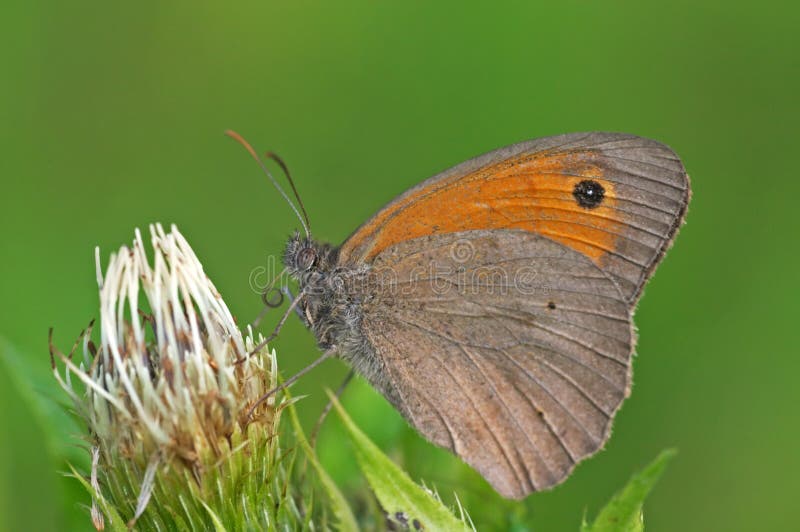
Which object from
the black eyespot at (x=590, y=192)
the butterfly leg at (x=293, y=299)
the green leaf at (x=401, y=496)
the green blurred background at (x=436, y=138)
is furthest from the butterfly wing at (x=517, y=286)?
the green blurred background at (x=436, y=138)

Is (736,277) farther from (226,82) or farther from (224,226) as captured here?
(226,82)

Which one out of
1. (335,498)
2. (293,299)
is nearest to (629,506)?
(335,498)

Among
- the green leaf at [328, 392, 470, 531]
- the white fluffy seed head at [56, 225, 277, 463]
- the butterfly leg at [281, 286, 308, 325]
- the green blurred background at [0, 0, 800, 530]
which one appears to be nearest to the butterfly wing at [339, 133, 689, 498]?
the butterfly leg at [281, 286, 308, 325]

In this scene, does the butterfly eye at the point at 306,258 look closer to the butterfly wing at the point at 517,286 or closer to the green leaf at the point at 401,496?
the butterfly wing at the point at 517,286

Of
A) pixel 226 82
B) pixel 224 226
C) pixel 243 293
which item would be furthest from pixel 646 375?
pixel 226 82

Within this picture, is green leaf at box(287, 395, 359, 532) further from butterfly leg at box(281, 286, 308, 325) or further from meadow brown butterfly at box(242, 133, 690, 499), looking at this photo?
butterfly leg at box(281, 286, 308, 325)

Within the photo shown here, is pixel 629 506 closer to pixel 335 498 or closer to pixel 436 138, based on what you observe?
pixel 335 498
